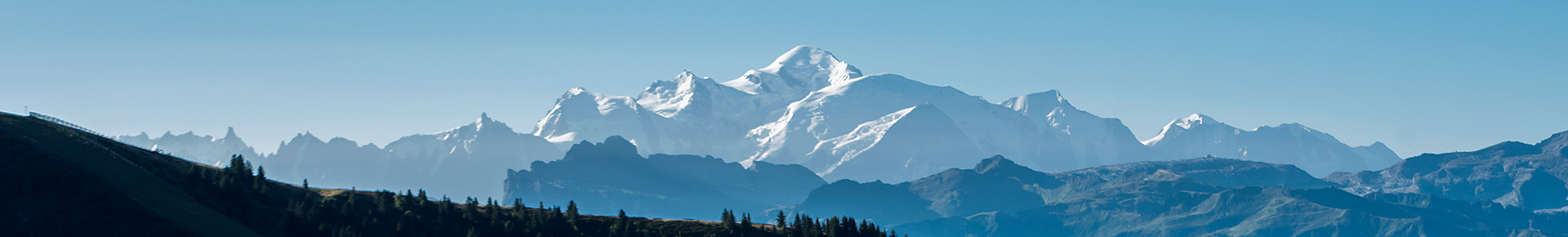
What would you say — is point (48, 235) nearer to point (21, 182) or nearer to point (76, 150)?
point (21, 182)

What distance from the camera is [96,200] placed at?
173 meters

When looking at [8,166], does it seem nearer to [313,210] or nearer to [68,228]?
[68,228]

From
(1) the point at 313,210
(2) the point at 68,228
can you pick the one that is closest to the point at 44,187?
(2) the point at 68,228

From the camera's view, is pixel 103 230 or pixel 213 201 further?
pixel 213 201

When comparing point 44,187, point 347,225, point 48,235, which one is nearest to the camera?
point 48,235

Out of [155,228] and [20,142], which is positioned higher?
[20,142]

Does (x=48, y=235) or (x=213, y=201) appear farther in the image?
(x=213, y=201)

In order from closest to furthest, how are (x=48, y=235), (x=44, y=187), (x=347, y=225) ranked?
(x=48, y=235), (x=44, y=187), (x=347, y=225)

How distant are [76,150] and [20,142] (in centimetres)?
697

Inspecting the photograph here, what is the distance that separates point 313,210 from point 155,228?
99.9ft

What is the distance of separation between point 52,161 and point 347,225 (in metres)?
37.7

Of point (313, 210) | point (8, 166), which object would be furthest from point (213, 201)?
point (8, 166)

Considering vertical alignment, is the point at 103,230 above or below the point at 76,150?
below

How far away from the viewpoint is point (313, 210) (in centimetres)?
19438
